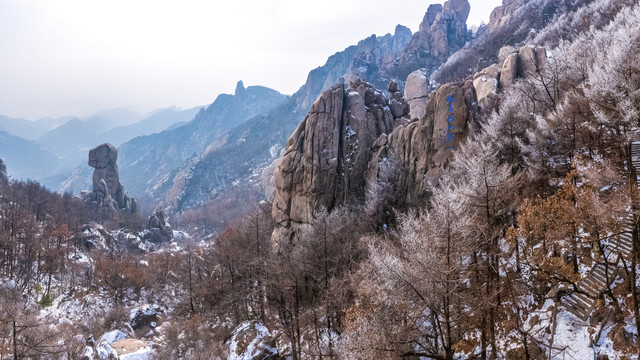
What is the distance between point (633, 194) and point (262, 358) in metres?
23.7

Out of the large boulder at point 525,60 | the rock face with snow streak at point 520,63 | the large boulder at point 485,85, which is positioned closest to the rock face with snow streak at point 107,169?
the large boulder at point 485,85

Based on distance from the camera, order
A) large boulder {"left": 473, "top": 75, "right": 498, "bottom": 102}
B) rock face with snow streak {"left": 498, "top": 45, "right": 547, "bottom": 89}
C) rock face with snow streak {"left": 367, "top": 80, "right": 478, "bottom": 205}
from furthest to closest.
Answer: large boulder {"left": 473, "top": 75, "right": 498, "bottom": 102}
rock face with snow streak {"left": 498, "top": 45, "right": 547, "bottom": 89}
rock face with snow streak {"left": 367, "top": 80, "right": 478, "bottom": 205}

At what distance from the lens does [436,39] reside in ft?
511

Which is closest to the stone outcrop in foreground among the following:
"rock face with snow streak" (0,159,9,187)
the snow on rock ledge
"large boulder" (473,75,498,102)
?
"large boulder" (473,75,498,102)

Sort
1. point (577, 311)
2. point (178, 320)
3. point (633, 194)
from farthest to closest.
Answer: point (178, 320)
point (577, 311)
point (633, 194)

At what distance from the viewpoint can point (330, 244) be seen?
27656mm

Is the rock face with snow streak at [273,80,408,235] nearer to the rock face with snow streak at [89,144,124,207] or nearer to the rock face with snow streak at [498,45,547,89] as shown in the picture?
the rock face with snow streak at [498,45,547,89]

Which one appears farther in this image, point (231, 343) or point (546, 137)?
point (231, 343)

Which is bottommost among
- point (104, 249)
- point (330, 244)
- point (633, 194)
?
point (104, 249)

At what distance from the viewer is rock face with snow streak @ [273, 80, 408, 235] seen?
4200 cm

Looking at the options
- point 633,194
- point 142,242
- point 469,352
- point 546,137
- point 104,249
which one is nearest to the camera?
point 633,194

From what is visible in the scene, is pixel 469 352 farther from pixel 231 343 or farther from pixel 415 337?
pixel 231 343

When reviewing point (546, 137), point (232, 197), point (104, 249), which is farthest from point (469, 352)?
point (232, 197)

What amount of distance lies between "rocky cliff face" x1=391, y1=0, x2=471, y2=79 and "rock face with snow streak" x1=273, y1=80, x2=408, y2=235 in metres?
117
